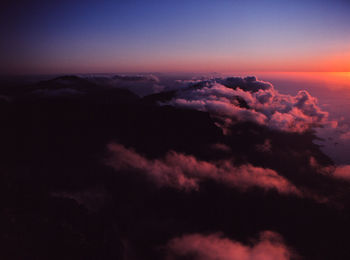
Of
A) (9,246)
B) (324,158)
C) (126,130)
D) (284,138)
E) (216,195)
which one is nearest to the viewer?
(9,246)

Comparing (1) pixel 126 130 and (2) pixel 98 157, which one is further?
(1) pixel 126 130

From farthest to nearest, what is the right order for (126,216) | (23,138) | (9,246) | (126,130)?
(126,130)
(23,138)
(126,216)
(9,246)

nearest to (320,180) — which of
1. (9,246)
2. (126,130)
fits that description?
(126,130)

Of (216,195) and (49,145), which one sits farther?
(49,145)

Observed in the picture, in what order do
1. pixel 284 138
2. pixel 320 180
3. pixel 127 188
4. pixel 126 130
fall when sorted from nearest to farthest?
pixel 127 188, pixel 320 180, pixel 126 130, pixel 284 138

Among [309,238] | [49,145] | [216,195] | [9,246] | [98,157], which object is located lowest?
[309,238]

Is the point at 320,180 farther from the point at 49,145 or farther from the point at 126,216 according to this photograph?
the point at 49,145

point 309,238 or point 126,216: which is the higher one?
point 126,216

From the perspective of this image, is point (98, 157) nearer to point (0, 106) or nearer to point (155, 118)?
point (155, 118)

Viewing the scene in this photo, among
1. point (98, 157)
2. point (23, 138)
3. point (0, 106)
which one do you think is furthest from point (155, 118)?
point (0, 106)
